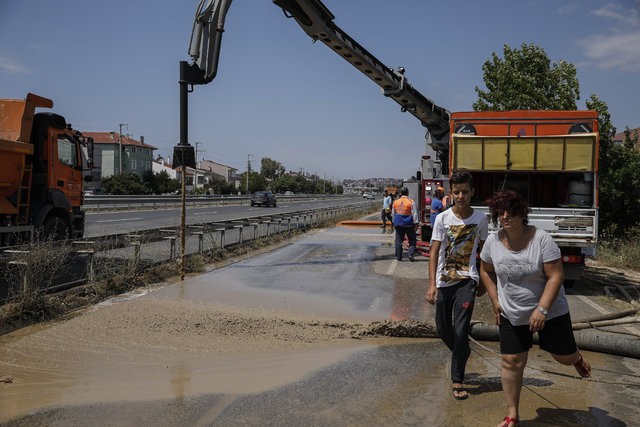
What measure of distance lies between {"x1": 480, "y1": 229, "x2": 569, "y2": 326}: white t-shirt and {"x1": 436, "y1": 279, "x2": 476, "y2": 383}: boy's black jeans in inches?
29.3

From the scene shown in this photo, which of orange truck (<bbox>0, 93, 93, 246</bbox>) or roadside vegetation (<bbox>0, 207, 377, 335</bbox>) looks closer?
roadside vegetation (<bbox>0, 207, 377, 335</bbox>)

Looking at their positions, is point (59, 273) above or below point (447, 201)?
below

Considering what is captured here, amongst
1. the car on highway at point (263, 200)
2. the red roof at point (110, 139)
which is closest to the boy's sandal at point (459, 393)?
the car on highway at point (263, 200)

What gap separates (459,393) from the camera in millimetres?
4344

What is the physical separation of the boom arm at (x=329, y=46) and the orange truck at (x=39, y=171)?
3348mm

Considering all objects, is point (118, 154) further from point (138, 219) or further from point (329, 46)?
point (329, 46)

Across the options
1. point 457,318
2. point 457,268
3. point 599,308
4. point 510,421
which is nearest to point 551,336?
point 510,421

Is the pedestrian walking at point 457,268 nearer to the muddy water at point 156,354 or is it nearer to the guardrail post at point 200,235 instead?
the muddy water at point 156,354

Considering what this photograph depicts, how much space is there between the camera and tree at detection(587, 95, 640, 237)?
16984mm

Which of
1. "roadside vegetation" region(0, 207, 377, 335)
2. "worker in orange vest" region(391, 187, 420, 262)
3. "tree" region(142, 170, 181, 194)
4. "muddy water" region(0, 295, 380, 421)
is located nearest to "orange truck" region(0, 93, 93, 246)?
"roadside vegetation" region(0, 207, 377, 335)

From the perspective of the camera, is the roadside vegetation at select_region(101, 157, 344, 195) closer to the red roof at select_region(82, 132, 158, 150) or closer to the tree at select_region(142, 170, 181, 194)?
the tree at select_region(142, 170, 181, 194)

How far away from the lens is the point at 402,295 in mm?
8781

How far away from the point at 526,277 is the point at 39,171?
1048cm

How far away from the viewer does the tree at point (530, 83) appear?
2006cm
